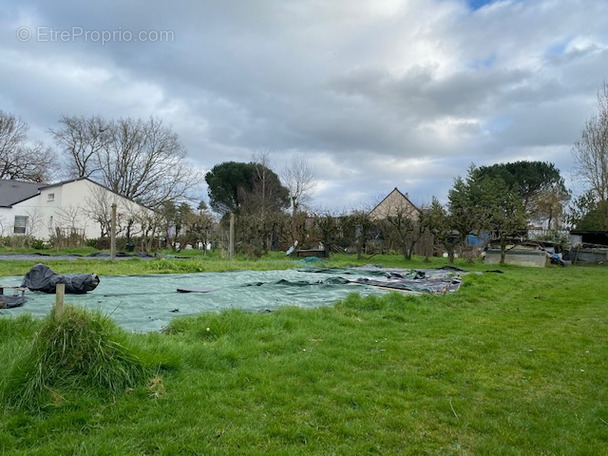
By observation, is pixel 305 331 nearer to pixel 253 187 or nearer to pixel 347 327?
pixel 347 327

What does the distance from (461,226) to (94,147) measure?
34.4m

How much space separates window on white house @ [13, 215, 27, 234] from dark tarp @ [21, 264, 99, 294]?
95.7 feet

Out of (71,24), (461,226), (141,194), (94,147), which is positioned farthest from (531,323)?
(94,147)

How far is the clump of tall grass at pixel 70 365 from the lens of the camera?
281 cm

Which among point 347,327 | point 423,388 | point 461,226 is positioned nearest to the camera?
point 423,388

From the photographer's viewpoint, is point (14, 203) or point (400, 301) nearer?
point (400, 301)

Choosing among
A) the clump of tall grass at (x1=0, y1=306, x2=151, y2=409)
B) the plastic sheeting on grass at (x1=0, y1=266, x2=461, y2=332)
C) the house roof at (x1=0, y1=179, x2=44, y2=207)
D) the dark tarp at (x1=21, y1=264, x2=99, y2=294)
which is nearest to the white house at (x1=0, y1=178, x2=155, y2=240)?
the house roof at (x1=0, y1=179, x2=44, y2=207)

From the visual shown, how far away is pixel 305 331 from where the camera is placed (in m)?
5.02

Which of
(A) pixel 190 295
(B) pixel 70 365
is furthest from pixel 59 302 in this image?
(A) pixel 190 295

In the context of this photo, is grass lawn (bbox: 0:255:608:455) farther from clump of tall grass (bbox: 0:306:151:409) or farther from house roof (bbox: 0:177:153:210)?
house roof (bbox: 0:177:153:210)

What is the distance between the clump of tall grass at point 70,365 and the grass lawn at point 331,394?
6 centimetres

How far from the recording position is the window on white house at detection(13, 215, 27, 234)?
1230 inches

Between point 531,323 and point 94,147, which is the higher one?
point 94,147

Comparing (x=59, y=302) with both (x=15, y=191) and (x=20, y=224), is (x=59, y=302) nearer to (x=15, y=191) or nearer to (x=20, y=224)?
(x=20, y=224)
